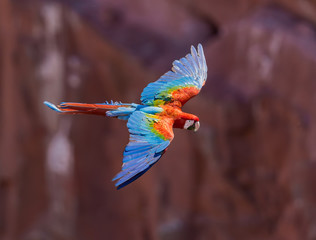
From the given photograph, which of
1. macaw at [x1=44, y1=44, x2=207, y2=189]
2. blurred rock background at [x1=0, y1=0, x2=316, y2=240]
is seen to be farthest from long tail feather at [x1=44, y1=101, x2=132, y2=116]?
blurred rock background at [x1=0, y1=0, x2=316, y2=240]

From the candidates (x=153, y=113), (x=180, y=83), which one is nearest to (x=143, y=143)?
(x=153, y=113)

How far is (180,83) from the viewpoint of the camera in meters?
0.79

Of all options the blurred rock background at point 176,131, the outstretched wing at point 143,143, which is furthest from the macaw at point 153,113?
the blurred rock background at point 176,131

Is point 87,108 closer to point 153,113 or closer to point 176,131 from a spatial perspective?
point 153,113

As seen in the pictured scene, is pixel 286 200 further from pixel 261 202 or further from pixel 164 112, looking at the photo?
pixel 164 112

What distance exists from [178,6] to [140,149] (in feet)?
3.31

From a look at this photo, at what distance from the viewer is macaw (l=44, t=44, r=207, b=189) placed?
58 centimetres

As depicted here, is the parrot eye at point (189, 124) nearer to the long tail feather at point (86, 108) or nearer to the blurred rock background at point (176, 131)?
the long tail feather at point (86, 108)

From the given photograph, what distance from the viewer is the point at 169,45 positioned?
5.12 feet

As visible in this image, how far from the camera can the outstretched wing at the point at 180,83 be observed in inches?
29.7

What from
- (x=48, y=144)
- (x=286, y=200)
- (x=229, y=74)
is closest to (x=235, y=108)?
(x=229, y=74)

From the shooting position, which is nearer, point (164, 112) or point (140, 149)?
point (140, 149)

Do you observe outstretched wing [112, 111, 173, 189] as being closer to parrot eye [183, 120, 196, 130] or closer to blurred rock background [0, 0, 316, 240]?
parrot eye [183, 120, 196, 130]

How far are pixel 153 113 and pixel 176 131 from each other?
0.80 m
